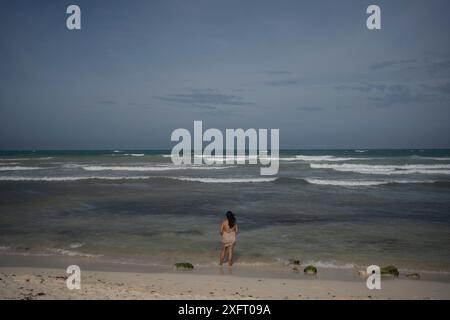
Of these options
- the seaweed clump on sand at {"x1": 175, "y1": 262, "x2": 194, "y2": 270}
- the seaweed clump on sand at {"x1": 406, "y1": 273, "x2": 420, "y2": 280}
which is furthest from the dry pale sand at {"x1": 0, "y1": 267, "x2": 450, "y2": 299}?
the seaweed clump on sand at {"x1": 175, "y1": 262, "x2": 194, "y2": 270}

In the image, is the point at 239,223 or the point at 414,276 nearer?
the point at 414,276

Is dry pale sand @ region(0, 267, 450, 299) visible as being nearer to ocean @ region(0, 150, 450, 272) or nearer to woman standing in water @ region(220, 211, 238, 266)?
woman standing in water @ region(220, 211, 238, 266)

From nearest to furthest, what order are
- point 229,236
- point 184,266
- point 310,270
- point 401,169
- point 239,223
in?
point 310,270 < point 184,266 < point 229,236 < point 239,223 < point 401,169

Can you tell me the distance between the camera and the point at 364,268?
322 inches

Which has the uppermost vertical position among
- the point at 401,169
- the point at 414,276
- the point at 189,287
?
the point at 401,169

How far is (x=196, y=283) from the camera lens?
23.1 feet

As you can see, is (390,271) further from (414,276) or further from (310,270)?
(310,270)

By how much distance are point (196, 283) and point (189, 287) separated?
0.31 m

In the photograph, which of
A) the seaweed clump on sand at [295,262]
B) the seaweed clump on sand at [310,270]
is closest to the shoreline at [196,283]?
the seaweed clump on sand at [310,270]

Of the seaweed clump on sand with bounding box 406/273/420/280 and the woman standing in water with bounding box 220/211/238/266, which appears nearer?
the seaweed clump on sand with bounding box 406/273/420/280

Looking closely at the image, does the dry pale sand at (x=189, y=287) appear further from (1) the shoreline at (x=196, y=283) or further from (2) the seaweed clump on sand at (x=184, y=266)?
(2) the seaweed clump on sand at (x=184, y=266)

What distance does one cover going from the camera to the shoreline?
19.9 ft

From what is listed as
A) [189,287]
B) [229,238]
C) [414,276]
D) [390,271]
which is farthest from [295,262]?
[189,287]
